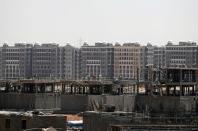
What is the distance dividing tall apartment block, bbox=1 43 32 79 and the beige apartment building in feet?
69.9

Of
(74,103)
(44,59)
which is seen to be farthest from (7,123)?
(44,59)

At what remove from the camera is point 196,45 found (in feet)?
521

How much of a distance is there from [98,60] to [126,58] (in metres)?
6.69

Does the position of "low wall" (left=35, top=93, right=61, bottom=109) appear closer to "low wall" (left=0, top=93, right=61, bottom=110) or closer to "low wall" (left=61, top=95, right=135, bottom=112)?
"low wall" (left=0, top=93, right=61, bottom=110)

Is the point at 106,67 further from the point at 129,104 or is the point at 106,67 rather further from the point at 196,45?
the point at 129,104

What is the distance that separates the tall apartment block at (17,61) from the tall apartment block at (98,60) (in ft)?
44.6

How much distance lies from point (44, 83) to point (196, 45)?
10897 cm

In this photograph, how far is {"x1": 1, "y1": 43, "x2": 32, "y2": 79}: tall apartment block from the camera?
167750 mm

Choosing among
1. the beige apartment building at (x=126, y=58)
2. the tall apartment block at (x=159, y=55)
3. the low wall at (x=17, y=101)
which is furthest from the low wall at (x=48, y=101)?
the tall apartment block at (x=159, y=55)

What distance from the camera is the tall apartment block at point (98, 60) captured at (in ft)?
529

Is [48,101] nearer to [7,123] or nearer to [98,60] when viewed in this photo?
[7,123]

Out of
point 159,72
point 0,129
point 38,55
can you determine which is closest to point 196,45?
point 38,55

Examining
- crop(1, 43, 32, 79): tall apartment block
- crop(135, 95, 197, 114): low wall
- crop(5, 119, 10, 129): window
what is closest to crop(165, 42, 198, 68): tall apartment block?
crop(1, 43, 32, 79): tall apartment block

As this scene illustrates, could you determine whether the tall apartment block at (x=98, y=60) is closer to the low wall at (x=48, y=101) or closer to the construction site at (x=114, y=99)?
the construction site at (x=114, y=99)
